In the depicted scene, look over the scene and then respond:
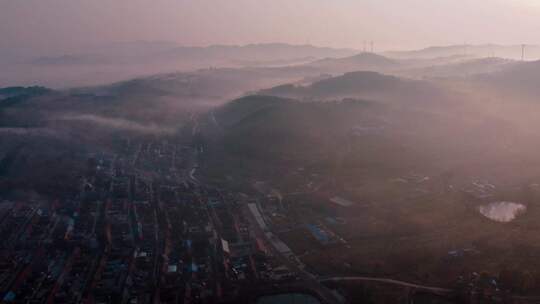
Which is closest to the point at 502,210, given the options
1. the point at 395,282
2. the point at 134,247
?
the point at 395,282

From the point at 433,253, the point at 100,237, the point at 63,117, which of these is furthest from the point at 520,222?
the point at 63,117

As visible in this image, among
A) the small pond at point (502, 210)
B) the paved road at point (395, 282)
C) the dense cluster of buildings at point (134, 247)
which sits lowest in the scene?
the paved road at point (395, 282)

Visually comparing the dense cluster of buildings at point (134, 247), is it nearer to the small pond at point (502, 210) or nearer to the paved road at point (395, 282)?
the paved road at point (395, 282)

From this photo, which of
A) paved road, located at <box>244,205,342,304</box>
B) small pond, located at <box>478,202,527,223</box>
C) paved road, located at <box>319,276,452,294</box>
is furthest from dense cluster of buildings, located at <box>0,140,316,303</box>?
small pond, located at <box>478,202,527,223</box>

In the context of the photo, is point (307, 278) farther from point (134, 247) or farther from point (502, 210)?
point (502, 210)

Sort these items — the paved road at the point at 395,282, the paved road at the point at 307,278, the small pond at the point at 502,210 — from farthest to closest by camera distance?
the small pond at the point at 502,210, the paved road at the point at 395,282, the paved road at the point at 307,278

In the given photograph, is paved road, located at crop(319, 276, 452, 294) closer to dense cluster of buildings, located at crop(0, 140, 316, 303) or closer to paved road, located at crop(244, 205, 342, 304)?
paved road, located at crop(244, 205, 342, 304)

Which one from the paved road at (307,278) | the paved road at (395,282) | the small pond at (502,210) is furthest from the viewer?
the small pond at (502,210)

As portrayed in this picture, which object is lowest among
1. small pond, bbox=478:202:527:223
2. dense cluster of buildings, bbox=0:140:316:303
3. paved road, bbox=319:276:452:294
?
paved road, bbox=319:276:452:294

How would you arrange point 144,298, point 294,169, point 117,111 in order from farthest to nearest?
point 117,111 < point 294,169 < point 144,298

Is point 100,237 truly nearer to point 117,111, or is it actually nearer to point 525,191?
point 525,191


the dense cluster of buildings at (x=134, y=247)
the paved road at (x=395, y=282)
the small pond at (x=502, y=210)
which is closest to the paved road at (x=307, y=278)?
the dense cluster of buildings at (x=134, y=247)
